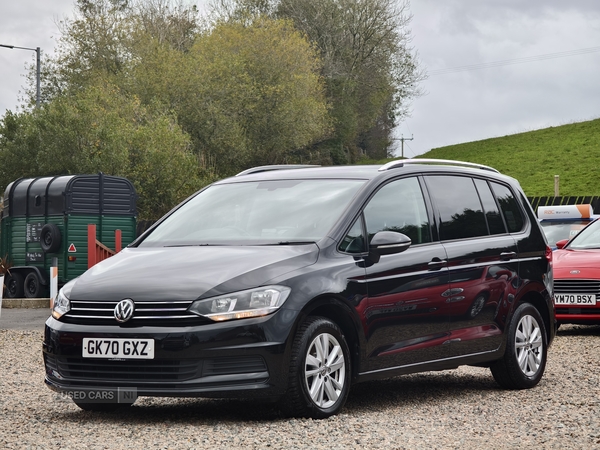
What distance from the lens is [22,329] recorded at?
16.4 meters

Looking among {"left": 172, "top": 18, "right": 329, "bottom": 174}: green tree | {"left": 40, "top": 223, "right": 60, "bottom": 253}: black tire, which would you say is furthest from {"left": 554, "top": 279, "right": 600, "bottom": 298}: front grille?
{"left": 172, "top": 18, "right": 329, "bottom": 174}: green tree

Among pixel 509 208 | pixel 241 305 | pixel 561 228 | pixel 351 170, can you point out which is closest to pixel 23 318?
pixel 561 228

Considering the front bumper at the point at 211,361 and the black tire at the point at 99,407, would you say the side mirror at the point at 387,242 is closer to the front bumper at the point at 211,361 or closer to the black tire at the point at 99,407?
the front bumper at the point at 211,361

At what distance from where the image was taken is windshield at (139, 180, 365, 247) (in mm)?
7520

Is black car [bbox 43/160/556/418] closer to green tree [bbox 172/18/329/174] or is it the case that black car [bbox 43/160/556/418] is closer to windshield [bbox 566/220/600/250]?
windshield [bbox 566/220/600/250]

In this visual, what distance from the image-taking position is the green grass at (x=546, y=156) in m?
56.2

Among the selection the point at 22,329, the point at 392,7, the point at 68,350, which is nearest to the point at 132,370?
the point at 68,350

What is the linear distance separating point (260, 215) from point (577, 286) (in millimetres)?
7698

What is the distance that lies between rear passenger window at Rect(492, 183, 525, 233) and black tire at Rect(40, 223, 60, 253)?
53.7 ft

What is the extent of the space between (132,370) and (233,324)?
733 millimetres

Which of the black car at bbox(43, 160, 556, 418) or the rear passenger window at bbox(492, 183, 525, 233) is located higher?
the rear passenger window at bbox(492, 183, 525, 233)

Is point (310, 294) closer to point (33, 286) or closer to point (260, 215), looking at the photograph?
point (260, 215)

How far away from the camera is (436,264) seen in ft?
26.7

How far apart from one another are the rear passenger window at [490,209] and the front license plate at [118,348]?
3728 mm
